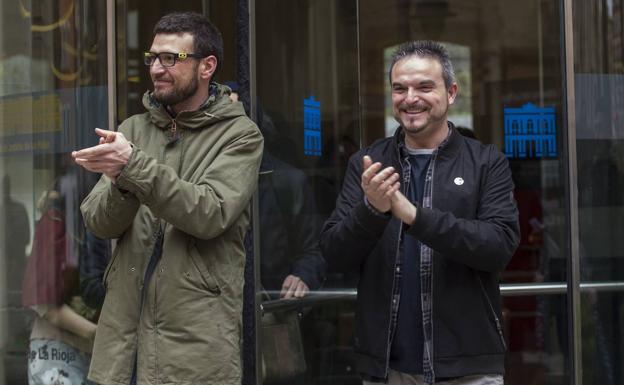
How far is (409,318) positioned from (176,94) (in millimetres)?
1092

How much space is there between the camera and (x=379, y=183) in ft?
9.73

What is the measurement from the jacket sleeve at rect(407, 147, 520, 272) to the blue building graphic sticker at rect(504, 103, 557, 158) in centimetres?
406

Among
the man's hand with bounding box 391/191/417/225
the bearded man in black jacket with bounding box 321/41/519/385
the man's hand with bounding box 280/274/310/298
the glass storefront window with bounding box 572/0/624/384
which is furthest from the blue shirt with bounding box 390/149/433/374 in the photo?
the glass storefront window with bounding box 572/0/624/384

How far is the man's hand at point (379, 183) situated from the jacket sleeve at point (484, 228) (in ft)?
0.42

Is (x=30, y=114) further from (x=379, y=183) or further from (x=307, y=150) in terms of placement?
(x=379, y=183)

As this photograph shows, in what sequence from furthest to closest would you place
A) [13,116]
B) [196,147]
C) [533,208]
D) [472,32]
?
[472,32] → [533,208] → [13,116] → [196,147]

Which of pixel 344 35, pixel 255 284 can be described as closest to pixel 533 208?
pixel 344 35

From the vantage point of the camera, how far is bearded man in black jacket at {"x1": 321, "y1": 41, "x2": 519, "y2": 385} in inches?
123

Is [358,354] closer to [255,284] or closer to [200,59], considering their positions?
[200,59]

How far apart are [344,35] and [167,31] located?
9.68 feet

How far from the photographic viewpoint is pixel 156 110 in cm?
347

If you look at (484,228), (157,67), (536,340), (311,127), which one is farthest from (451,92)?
(536,340)

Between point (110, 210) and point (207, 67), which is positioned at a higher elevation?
point (207, 67)

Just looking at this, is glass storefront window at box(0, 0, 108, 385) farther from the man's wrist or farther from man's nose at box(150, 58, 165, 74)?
the man's wrist
